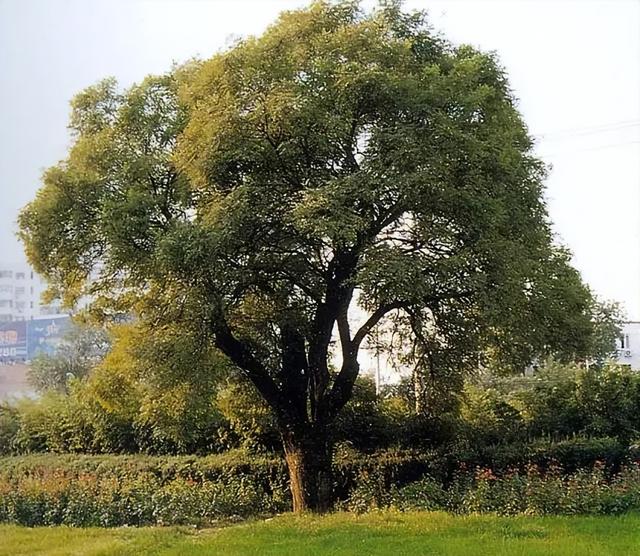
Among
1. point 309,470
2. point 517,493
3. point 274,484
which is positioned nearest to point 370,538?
point 517,493

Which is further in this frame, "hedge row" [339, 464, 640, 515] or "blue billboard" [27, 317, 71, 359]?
"hedge row" [339, 464, 640, 515]

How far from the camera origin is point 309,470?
4.08 metres

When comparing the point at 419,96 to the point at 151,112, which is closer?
the point at 419,96

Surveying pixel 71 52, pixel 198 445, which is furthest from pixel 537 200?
pixel 198 445

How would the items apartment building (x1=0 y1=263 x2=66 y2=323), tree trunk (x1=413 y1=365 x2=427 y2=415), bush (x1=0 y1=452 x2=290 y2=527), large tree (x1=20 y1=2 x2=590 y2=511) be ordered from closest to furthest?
apartment building (x1=0 y1=263 x2=66 y2=323), large tree (x1=20 y1=2 x2=590 y2=511), bush (x1=0 y1=452 x2=290 y2=527), tree trunk (x1=413 y1=365 x2=427 y2=415)

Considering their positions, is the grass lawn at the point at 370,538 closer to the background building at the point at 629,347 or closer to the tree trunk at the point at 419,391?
the tree trunk at the point at 419,391

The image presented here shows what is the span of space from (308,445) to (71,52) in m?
2.22

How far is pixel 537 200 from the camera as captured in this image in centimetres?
380

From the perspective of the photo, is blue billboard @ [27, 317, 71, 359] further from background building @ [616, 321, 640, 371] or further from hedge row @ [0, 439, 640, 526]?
background building @ [616, 321, 640, 371]

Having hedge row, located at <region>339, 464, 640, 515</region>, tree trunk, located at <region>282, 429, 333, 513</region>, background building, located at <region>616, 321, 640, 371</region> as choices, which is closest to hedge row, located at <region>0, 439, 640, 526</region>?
hedge row, located at <region>339, 464, 640, 515</region>

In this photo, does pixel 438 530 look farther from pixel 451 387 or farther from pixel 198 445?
pixel 198 445

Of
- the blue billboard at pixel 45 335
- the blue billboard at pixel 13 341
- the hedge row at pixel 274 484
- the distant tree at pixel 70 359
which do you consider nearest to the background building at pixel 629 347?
the hedge row at pixel 274 484

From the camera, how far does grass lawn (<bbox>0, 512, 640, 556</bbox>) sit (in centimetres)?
290

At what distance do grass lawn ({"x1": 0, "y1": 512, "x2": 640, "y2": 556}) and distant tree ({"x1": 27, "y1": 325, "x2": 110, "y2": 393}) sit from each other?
594 mm
